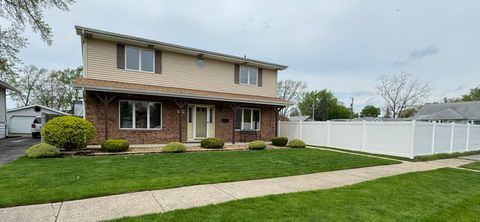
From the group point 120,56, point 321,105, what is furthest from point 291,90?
point 120,56

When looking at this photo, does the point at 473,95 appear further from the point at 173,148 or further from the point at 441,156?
the point at 173,148

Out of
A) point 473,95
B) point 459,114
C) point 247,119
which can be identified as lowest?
point 247,119

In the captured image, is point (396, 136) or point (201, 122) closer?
point (396, 136)

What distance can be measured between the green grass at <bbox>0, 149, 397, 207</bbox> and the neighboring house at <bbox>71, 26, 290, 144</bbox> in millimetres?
3729

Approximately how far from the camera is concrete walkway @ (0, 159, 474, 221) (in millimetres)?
3398

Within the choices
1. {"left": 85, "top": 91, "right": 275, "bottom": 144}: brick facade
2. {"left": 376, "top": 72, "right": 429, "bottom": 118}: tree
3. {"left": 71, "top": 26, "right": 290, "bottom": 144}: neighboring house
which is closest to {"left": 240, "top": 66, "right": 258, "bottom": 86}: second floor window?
{"left": 71, "top": 26, "right": 290, "bottom": 144}: neighboring house

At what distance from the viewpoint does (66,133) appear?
28.6 ft

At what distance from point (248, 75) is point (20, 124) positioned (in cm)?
2098

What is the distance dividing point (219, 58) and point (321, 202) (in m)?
11.5

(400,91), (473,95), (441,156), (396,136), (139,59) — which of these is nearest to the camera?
(396,136)

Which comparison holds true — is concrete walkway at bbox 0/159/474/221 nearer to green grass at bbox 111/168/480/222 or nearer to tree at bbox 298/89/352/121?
green grass at bbox 111/168/480/222

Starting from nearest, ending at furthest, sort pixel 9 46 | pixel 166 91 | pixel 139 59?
pixel 9 46 < pixel 166 91 < pixel 139 59

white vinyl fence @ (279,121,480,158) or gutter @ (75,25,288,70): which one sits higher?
gutter @ (75,25,288,70)

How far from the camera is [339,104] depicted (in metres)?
60.1
